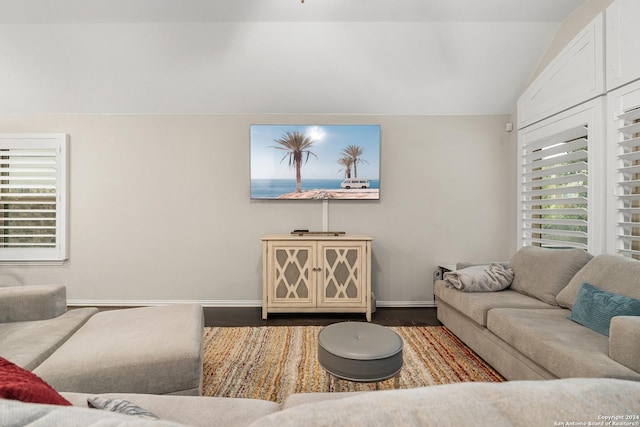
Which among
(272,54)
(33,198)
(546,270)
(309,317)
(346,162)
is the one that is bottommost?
(309,317)

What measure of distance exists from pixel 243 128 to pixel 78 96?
1795mm

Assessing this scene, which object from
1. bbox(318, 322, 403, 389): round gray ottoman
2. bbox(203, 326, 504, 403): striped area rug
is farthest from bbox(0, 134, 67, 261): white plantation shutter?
bbox(318, 322, 403, 389): round gray ottoman

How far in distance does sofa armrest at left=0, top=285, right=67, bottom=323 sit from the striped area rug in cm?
103

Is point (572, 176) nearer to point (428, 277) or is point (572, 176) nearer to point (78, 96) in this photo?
point (428, 277)

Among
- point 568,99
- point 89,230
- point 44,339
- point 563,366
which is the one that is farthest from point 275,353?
point 568,99

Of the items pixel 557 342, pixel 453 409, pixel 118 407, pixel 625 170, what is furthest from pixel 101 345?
pixel 625 170

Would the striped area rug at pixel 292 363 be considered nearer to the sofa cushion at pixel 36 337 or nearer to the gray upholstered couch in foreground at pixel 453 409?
the sofa cushion at pixel 36 337

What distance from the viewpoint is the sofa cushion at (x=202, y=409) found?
3.22 feet

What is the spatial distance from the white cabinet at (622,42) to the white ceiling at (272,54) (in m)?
0.60

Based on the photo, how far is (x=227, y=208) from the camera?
3793mm

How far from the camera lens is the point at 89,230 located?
3.74 m

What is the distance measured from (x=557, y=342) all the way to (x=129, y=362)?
2.08 metres

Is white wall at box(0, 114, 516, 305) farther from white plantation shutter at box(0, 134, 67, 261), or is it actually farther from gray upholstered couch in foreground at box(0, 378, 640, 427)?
gray upholstered couch in foreground at box(0, 378, 640, 427)

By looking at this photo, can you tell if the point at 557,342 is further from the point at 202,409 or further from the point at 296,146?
the point at 296,146
